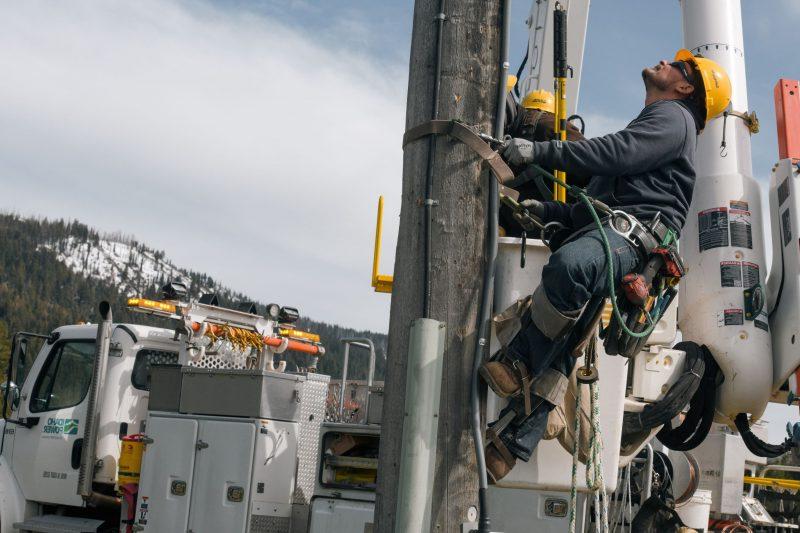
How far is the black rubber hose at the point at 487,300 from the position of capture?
3748 mm

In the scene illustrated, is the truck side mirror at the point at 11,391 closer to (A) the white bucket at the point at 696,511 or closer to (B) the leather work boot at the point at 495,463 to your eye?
(B) the leather work boot at the point at 495,463

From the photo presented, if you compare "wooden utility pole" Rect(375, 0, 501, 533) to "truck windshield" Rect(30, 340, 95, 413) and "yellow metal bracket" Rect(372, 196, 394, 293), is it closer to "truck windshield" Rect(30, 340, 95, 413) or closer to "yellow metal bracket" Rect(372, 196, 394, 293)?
"yellow metal bracket" Rect(372, 196, 394, 293)

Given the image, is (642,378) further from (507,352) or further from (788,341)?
(507,352)

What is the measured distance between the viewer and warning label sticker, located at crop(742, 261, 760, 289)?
8.08m

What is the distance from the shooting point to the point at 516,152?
13.5 ft

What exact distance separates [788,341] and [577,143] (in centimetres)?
453

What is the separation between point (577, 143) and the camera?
4.36 m

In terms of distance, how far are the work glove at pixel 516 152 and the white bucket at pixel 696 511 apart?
562 centimetres

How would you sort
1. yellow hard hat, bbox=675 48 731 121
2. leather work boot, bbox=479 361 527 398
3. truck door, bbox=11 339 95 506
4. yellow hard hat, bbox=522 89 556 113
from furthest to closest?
truck door, bbox=11 339 95 506
yellow hard hat, bbox=522 89 556 113
yellow hard hat, bbox=675 48 731 121
leather work boot, bbox=479 361 527 398

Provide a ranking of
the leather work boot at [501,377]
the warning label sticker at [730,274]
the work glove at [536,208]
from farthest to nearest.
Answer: the warning label sticker at [730,274] < the work glove at [536,208] < the leather work boot at [501,377]

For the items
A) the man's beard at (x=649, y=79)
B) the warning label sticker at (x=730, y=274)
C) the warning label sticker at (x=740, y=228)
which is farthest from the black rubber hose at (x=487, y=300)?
the warning label sticker at (x=740, y=228)

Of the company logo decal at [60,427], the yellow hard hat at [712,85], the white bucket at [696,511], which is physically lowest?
the white bucket at [696,511]

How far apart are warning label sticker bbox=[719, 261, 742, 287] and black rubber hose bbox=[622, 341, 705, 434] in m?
0.70

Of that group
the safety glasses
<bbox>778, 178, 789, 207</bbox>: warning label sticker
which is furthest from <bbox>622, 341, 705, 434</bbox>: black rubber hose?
the safety glasses
